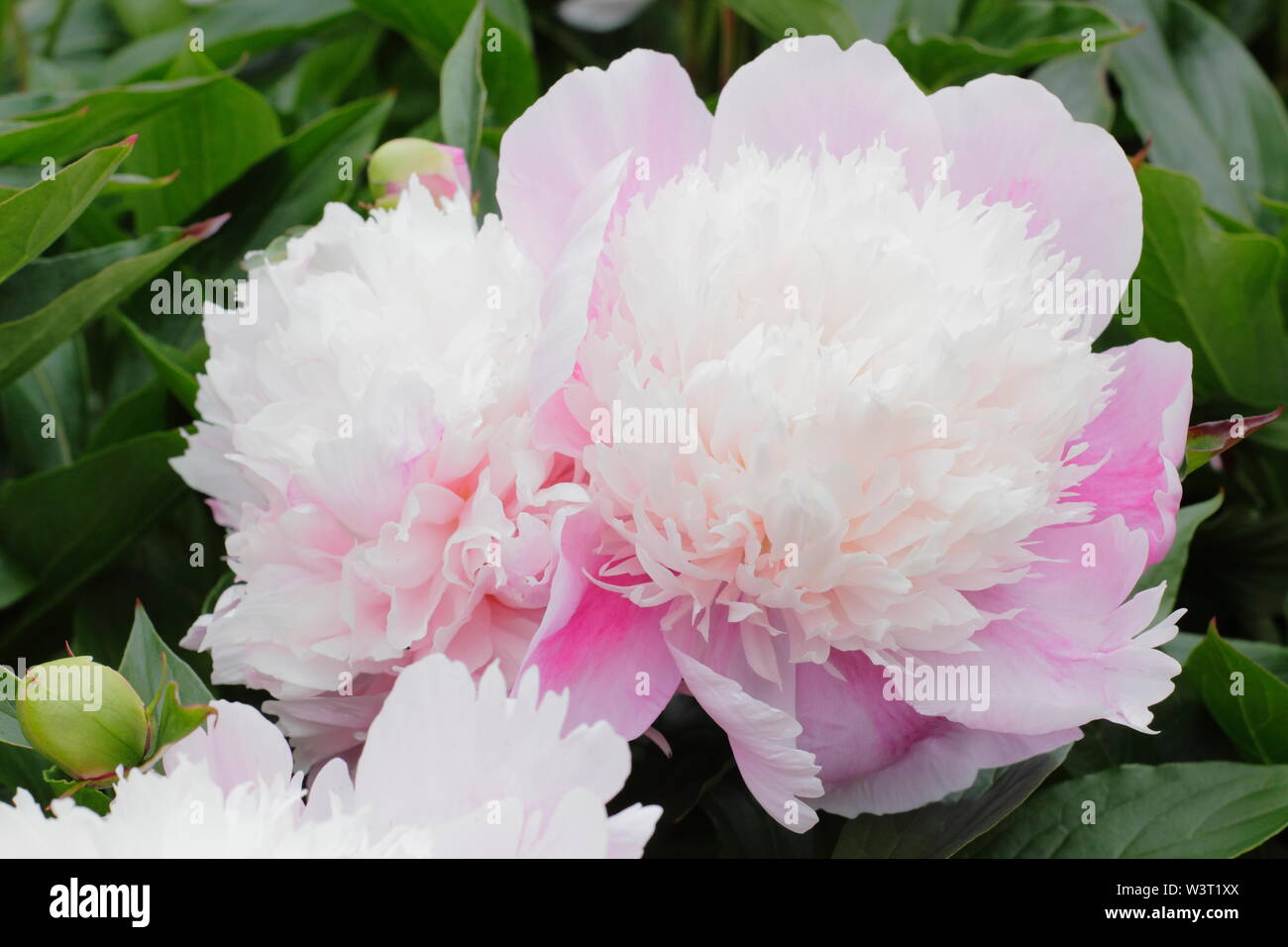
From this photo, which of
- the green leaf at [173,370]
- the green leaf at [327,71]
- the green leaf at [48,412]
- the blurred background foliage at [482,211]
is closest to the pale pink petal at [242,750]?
the blurred background foliage at [482,211]

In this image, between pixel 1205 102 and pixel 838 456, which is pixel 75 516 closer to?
pixel 838 456

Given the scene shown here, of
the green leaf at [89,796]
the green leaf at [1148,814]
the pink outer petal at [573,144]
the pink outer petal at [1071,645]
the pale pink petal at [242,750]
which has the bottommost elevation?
the green leaf at [1148,814]

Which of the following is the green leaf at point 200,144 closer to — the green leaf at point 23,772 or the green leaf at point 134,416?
the green leaf at point 134,416

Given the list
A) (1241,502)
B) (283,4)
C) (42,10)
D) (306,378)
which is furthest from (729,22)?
(42,10)

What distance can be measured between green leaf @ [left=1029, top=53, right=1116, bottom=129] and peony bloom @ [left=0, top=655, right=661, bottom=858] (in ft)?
1.93

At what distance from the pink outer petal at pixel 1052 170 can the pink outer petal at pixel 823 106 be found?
15 millimetres

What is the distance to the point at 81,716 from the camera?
1.22 feet

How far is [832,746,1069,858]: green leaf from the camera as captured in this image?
1.45 feet

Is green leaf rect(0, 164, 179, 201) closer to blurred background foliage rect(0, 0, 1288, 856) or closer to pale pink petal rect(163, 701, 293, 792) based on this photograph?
blurred background foliage rect(0, 0, 1288, 856)

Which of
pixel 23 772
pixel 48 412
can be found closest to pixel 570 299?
pixel 23 772

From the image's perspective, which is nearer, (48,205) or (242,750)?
(242,750)

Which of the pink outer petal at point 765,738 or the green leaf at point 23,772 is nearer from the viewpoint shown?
the pink outer petal at point 765,738

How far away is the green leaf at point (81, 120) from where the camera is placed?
0.56 m

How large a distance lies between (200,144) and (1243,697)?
0.59 meters
